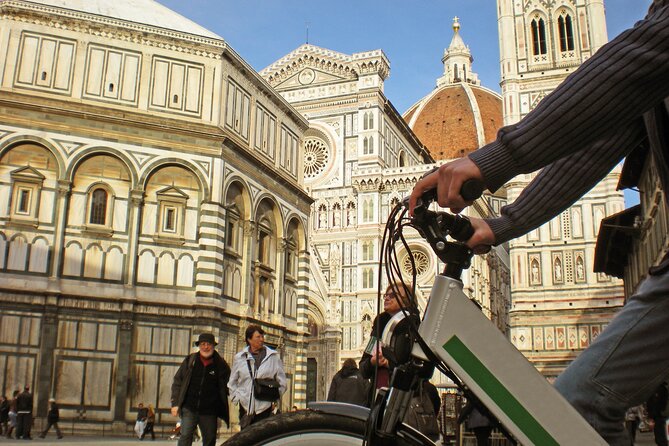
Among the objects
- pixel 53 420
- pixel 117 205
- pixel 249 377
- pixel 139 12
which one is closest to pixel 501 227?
pixel 249 377

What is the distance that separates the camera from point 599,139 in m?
1.69

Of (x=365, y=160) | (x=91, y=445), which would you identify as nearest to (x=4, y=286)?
(x=91, y=445)

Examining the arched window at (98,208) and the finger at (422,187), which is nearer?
the finger at (422,187)

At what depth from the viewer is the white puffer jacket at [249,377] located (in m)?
7.14

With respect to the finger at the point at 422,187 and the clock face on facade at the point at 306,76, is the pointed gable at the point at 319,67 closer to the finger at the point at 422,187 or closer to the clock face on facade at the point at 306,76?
the clock face on facade at the point at 306,76

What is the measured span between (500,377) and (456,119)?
274 feet

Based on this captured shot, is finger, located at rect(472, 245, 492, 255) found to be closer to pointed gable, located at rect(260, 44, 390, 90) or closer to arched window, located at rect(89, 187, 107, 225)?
arched window, located at rect(89, 187, 107, 225)

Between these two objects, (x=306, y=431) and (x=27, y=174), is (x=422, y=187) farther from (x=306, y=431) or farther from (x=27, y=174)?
(x=27, y=174)

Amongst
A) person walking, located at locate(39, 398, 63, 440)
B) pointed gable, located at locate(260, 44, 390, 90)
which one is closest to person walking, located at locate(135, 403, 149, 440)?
person walking, located at locate(39, 398, 63, 440)

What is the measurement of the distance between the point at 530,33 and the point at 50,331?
103 ft

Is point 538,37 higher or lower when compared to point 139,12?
higher

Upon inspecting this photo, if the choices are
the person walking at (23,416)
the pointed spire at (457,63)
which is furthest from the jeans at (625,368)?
the pointed spire at (457,63)

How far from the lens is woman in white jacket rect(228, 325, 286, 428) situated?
Answer: 7.14m

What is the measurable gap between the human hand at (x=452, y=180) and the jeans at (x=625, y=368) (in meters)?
0.48
